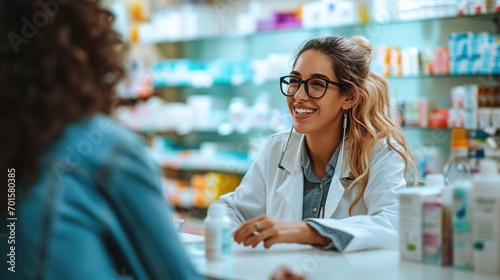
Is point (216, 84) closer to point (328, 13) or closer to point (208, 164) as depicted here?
point (208, 164)

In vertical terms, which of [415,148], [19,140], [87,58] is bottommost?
[415,148]

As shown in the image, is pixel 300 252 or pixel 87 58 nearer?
pixel 87 58

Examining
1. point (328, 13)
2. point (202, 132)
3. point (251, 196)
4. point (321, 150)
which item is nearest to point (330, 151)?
point (321, 150)

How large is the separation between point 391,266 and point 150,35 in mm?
5191

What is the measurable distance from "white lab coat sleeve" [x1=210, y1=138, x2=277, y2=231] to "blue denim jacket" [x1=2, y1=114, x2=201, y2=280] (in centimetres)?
136

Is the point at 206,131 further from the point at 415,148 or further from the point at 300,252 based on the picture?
the point at 300,252

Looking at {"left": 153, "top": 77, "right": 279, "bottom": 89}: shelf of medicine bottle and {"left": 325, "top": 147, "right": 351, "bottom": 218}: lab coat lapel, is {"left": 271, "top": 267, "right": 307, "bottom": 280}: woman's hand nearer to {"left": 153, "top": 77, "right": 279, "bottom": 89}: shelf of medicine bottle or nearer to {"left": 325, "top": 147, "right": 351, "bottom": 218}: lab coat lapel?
{"left": 325, "top": 147, "right": 351, "bottom": 218}: lab coat lapel

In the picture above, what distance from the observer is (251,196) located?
2891mm

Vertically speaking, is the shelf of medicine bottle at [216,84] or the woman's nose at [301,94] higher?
the woman's nose at [301,94]

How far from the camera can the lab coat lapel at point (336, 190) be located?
2652mm

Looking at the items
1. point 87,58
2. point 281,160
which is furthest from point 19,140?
point 281,160

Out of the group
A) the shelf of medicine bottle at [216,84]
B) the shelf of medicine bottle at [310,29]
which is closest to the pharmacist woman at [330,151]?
the shelf of medicine bottle at [310,29]

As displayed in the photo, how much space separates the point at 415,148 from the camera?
497 cm

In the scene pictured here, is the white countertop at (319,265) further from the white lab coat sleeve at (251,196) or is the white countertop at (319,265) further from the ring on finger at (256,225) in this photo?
the white lab coat sleeve at (251,196)
